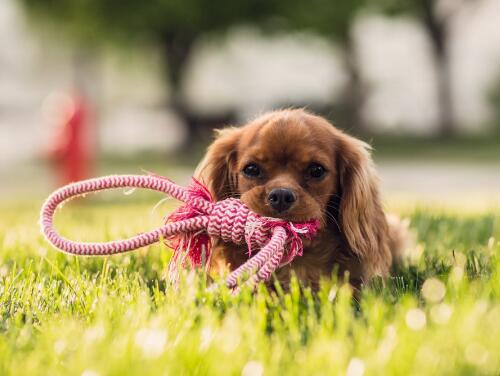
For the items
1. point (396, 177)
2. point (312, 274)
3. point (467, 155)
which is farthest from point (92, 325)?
point (467, 155)

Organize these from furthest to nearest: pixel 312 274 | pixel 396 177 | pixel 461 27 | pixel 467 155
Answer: pixel 461 27 < pixel 467 155 < pixel 396 177 < pixel 312 274

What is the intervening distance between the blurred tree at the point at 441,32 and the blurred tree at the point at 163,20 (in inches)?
179

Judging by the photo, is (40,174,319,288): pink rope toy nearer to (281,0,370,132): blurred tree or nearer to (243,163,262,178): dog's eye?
(243,163,262,178): dog's eye

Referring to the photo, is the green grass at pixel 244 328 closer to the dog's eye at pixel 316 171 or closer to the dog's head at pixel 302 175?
the dog's head at pixel 302 175

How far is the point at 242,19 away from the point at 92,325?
62.0 feet

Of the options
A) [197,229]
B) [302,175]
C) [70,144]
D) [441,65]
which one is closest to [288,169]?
[302,175]

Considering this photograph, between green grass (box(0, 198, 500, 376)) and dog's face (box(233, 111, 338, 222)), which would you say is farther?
dog's face (box(233, 111, 338, 222))

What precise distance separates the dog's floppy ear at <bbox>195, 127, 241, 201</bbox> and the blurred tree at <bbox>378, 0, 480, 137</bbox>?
19426 millimetres

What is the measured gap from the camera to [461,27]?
22812mm

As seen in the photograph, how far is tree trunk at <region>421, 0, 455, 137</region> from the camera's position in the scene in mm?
22062

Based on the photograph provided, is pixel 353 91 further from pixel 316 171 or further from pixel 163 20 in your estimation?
pixel 316 171

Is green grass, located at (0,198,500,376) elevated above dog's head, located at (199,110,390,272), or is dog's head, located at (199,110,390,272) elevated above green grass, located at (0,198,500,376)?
dog's head, located at (199,110,390,272)

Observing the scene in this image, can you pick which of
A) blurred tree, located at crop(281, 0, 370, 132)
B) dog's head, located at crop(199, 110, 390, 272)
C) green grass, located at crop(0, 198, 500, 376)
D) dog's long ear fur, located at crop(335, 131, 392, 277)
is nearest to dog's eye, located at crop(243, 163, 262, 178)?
dog's head, located at crop(199, 110, 390, 272)

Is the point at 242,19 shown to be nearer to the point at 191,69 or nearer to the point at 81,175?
the point at 191,69
